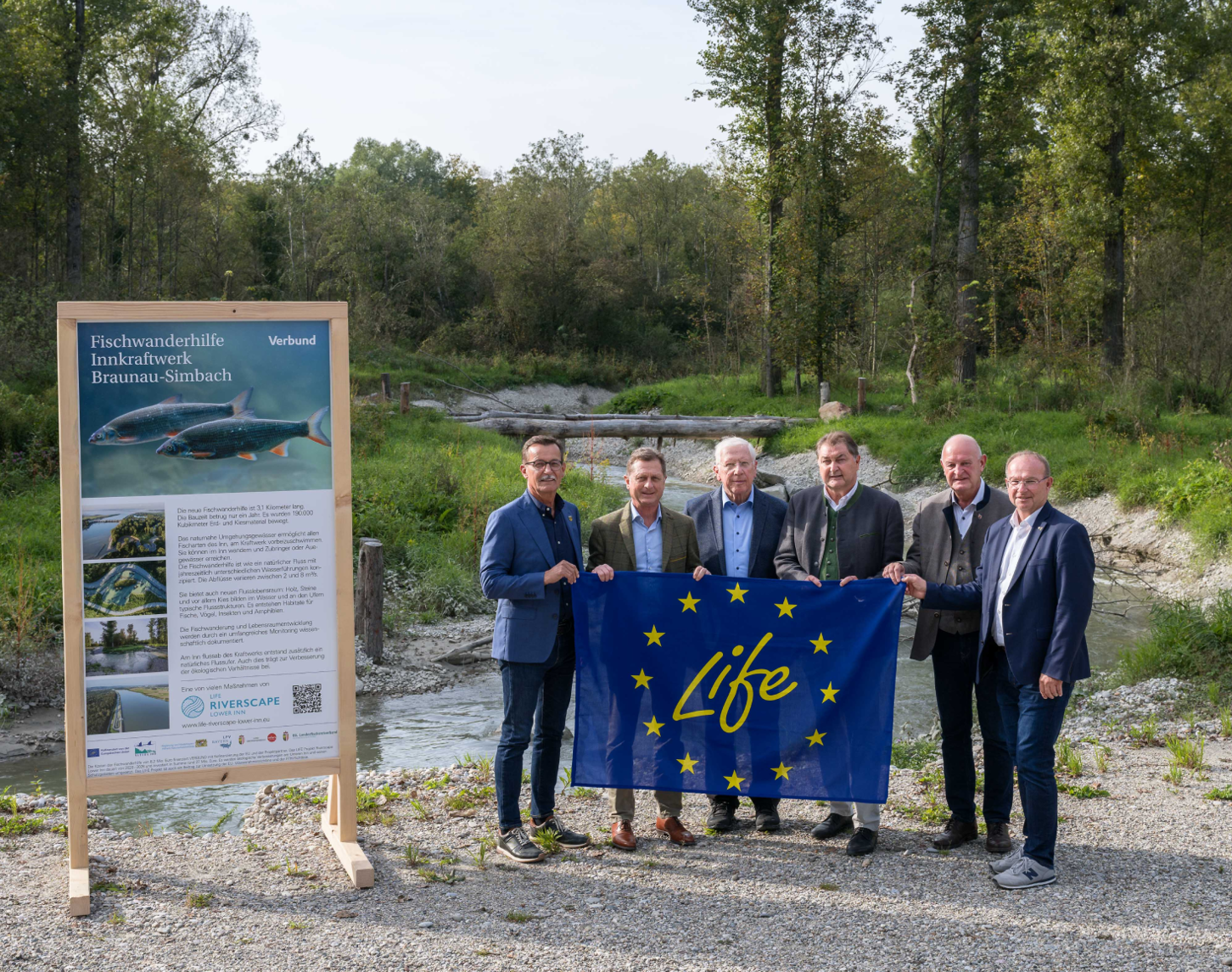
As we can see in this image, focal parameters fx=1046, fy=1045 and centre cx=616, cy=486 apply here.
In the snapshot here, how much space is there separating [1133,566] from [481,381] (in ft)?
85.4

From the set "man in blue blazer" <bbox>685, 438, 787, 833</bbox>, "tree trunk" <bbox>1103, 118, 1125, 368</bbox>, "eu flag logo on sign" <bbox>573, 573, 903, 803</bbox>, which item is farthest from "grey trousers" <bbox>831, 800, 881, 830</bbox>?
"tree trunk" <bbox>1103, 118, 1125, 368</bbox>

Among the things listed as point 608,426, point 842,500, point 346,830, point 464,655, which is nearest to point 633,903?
point 346,830

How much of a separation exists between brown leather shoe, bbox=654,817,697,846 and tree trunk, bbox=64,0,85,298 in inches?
1080

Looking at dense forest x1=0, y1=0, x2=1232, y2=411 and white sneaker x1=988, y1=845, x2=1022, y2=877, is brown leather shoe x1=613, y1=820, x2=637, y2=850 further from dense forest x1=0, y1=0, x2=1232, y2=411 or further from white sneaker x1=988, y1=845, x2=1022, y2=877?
dense forest x1=0, y1=0, x2=1232, y2=411

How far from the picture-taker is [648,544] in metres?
5.59

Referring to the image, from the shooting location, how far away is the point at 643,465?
17.6ft

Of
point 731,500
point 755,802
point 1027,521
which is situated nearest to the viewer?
point 1027,521

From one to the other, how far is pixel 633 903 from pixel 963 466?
8.89 ft

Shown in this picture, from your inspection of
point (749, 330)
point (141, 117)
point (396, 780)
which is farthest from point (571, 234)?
point (396, 780)

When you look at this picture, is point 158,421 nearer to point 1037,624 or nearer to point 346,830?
point 346,830

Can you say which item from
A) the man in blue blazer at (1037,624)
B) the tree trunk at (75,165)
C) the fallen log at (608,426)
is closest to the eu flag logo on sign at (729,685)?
the man in blue blazer at (1037,624)

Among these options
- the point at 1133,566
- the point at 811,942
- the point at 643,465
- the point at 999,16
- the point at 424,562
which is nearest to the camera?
the point at 811,942

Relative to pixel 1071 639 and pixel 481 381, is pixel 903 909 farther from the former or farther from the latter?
pixel 481 381

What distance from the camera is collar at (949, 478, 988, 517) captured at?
547 centimetres
